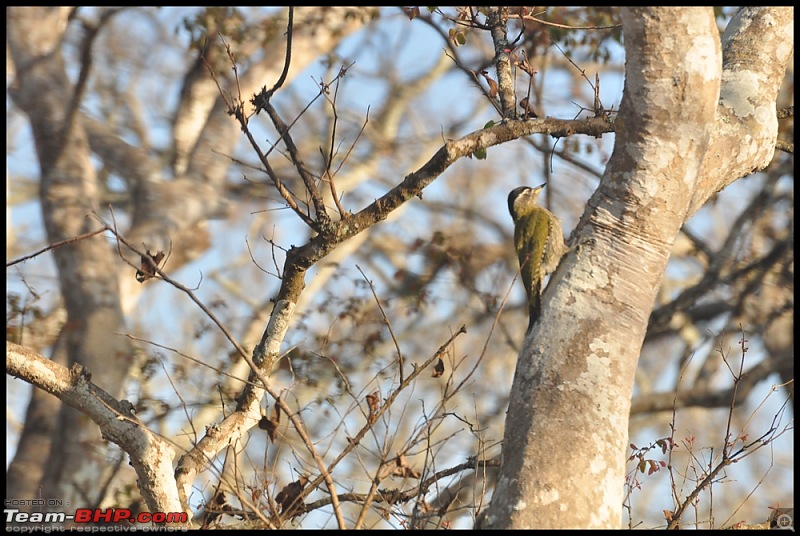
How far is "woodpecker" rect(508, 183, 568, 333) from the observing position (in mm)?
3924

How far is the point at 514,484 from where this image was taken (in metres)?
2.61

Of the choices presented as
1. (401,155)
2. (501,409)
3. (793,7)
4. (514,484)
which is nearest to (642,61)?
(793,7)

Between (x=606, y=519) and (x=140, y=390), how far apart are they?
5.75m

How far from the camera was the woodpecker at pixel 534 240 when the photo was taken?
392 cm

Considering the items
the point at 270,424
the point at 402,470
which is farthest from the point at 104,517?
the point at 402,470

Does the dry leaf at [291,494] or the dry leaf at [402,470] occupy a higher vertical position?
the dry leaf at [402,470]

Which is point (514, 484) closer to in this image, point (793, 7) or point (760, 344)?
point (793, 7)

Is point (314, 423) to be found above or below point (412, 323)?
below

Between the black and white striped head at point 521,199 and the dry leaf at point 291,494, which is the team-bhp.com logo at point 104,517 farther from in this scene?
the black and white striped head at point 521,199

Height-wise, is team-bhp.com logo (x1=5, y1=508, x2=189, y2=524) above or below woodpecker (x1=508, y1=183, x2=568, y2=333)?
below

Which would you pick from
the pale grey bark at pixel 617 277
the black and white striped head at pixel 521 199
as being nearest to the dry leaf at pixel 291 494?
the pale grey bark at pixel 617 277

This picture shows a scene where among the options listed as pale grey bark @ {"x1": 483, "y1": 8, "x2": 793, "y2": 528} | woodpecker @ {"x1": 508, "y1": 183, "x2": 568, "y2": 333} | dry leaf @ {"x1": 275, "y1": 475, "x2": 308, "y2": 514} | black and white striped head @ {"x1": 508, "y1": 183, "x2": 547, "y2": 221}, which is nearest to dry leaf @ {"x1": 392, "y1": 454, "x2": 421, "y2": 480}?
dry leaf @ {"x1": 275, "y1": 475, "x2": 308, "y2": 514}

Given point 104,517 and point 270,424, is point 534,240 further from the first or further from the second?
point 104,517

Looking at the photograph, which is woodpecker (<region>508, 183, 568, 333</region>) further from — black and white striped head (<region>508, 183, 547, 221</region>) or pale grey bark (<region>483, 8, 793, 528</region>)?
pale grey bark (<region>483, 8, 793, 528</region>)
